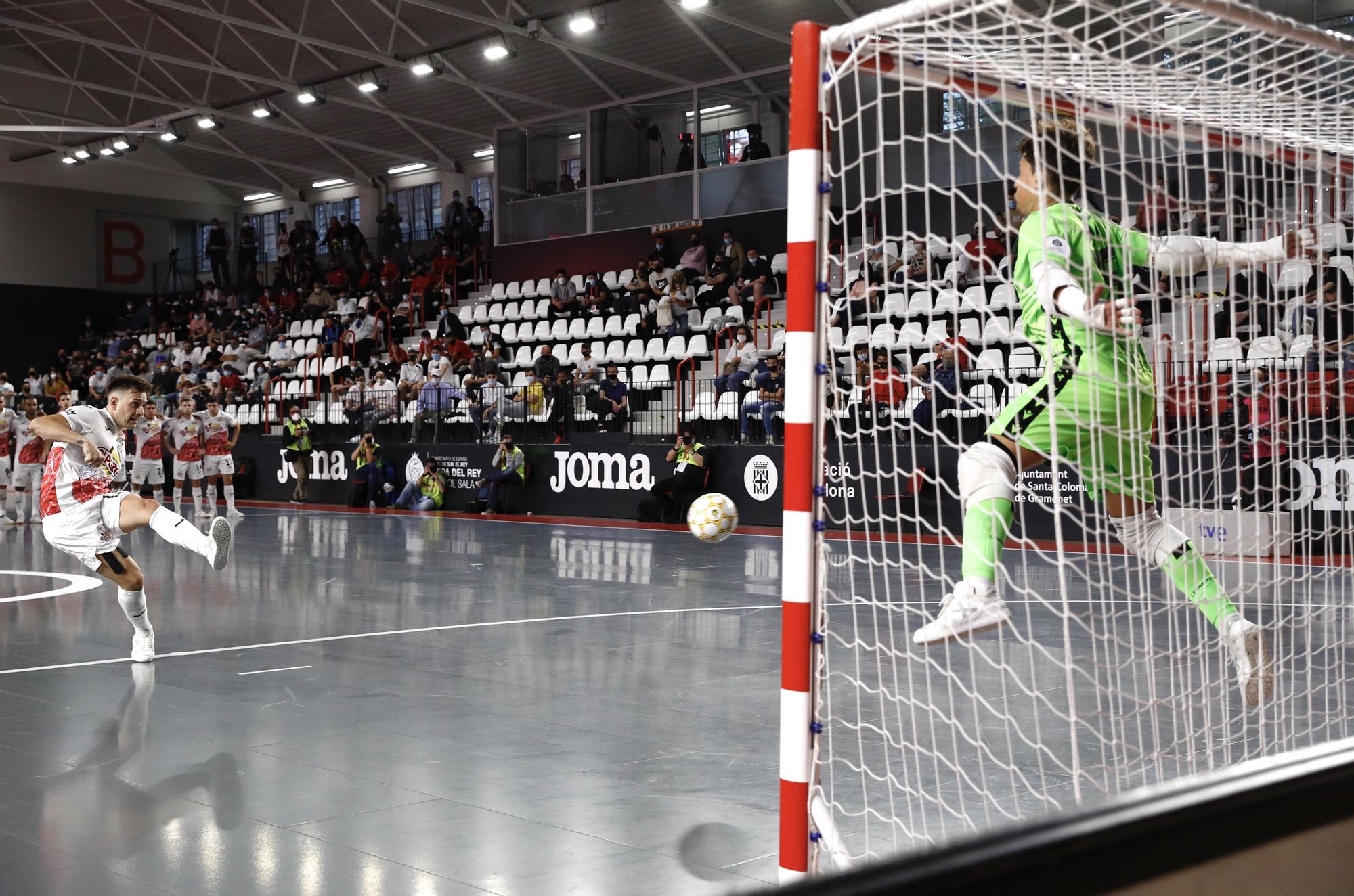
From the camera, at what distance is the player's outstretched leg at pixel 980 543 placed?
362 centimetres

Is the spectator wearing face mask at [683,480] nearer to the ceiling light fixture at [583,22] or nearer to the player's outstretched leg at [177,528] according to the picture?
the ceiling light fixture at [583,22]

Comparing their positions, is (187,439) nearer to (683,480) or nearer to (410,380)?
(410,380)

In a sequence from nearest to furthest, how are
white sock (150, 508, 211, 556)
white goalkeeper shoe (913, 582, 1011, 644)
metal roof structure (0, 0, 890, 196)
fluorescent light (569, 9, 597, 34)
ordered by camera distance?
white goalkeeper shoe (913, 582, 1011, 644) → white sock (150, 508, 211, 556) → fluorescent light (569, 9, 597, 34) → metal roof structure (0, 0, 890, 196)

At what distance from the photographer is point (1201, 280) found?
17.5 m

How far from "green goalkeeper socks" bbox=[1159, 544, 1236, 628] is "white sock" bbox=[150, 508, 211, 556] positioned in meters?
5.55

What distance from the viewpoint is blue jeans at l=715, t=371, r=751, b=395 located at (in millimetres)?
18234

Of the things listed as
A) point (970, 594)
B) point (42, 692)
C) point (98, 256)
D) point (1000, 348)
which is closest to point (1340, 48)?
point (970, 594)

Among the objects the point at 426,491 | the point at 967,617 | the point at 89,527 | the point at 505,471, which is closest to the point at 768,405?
the point at 505,471

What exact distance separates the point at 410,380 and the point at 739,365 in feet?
26.9

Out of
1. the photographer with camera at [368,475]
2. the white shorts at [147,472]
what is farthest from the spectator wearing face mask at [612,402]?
the white shorts at [147,472]

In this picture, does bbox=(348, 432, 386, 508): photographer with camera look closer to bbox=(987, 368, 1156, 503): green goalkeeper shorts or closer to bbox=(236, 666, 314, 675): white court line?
bbox=(236, 666, 314, 675): white court line

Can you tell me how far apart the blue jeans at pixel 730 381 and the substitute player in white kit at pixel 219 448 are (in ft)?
25.6

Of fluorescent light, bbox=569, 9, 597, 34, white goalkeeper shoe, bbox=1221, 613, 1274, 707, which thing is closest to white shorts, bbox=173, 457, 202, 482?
fluorescent light, bbox=569, 9, 597, 34

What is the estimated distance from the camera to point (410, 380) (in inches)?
957
